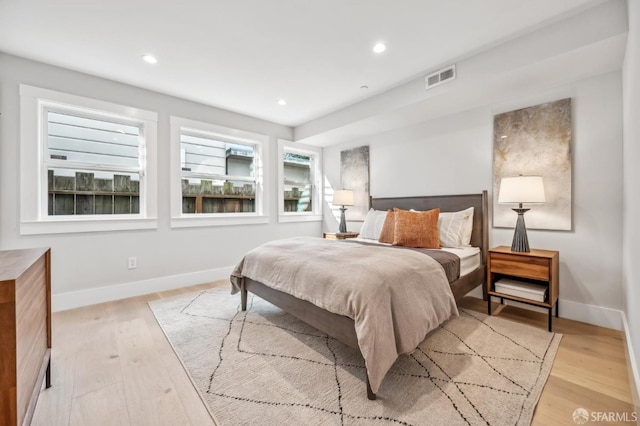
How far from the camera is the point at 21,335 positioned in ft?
3.36

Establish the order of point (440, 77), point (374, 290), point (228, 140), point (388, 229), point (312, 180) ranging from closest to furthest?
point (374, 290), point (440, 77), point (388, 229), point (228, 140), point (312, 180)

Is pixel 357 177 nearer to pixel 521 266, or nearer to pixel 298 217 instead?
pixel 298 217

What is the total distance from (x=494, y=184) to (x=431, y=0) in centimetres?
204

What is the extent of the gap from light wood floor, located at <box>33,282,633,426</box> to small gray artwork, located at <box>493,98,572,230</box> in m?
1.01

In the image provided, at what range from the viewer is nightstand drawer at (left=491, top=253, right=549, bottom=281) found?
7.59ft

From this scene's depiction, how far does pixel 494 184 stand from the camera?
3.07 metres

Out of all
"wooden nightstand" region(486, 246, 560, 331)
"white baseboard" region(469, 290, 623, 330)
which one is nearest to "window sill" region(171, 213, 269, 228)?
"wooden nightstand" region(486, 246, 560, 331)

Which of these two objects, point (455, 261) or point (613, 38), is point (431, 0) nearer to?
point (613, 38)

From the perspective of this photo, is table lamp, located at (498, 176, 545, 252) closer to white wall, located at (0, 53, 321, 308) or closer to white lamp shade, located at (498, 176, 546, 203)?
white lamp shade, located at (498, 176, 546, 203)

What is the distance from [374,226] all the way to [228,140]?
2616mm

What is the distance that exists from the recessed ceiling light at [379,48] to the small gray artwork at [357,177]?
2.02 m

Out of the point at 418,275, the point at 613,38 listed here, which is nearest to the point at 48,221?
the point at 418,275

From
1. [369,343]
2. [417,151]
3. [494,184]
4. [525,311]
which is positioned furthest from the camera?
[417,151]

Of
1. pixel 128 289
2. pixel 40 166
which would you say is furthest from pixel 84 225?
pixel 128 289
